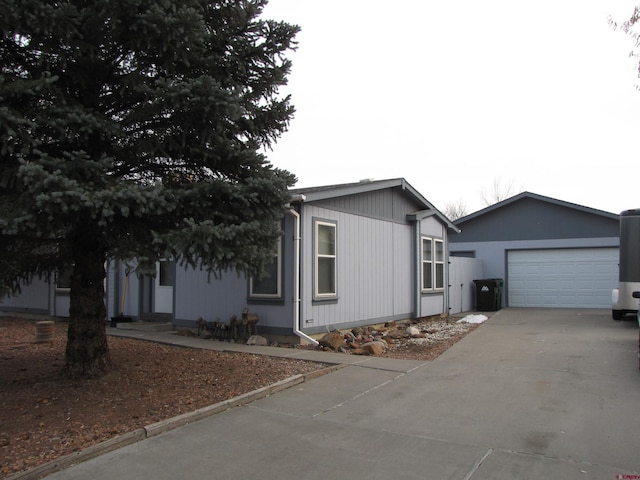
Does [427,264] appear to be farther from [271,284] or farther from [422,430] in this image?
[422,430]

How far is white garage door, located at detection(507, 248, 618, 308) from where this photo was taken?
18562 mm

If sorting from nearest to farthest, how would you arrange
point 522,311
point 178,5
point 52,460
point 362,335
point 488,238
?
point 52,460 < point 178,5 < point 362,335 < point 522,311 < point 488,238

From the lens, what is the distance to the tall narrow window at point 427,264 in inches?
601

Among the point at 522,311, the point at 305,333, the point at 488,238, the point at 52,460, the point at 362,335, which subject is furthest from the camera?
the point at 488,238

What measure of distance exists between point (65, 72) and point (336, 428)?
16.6ft

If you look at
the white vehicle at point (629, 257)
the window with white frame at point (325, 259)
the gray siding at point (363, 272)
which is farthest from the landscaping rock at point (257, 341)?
the white vehicle at point (629, 257)

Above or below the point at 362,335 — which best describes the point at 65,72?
above

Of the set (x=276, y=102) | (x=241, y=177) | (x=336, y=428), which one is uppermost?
(x=276, y=102)

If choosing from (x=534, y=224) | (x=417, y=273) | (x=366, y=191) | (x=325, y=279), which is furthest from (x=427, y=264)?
(x=534, y=224)

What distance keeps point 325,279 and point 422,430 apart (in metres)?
5.95

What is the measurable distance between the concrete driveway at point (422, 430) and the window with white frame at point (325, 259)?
2.73 metres

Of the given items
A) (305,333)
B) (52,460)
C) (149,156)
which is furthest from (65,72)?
(305,333)

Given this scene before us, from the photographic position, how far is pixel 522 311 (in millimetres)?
17969

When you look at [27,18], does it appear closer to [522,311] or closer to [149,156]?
[149,156]
